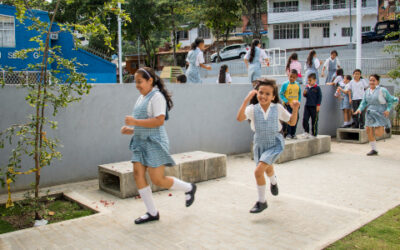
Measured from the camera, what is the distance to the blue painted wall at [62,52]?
15.4 m

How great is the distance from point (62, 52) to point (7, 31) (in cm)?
222

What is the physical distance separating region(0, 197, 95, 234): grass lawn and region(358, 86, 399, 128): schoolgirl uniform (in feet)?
22.4

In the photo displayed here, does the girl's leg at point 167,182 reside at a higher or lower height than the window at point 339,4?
lower

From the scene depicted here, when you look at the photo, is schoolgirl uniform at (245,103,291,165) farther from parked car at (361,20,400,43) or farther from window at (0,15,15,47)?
parked car at (361,20,400,43)

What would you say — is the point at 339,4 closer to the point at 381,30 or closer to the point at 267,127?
the point at 381,30

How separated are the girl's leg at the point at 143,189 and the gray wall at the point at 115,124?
247cm

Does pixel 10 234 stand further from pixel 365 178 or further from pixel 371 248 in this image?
pixel 365 178

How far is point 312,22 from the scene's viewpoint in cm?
4359

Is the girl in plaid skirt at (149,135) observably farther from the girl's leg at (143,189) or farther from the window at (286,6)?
the window at (286,6)

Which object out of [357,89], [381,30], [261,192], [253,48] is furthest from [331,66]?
[381,30]

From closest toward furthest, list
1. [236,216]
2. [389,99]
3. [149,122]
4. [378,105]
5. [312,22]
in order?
[149,122]
[236,216]
[389,99]
[378,105]
[312,22]

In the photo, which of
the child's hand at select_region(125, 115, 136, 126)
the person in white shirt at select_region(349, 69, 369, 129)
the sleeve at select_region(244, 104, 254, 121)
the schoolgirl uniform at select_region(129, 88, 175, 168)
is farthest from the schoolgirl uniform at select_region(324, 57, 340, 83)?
the child's hand at select_region(125, 115, 136, 126)

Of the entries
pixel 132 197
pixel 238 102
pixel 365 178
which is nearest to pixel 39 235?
pixel 132 197

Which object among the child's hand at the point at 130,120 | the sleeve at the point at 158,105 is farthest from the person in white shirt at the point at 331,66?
the child's hand at the point at 130,120
